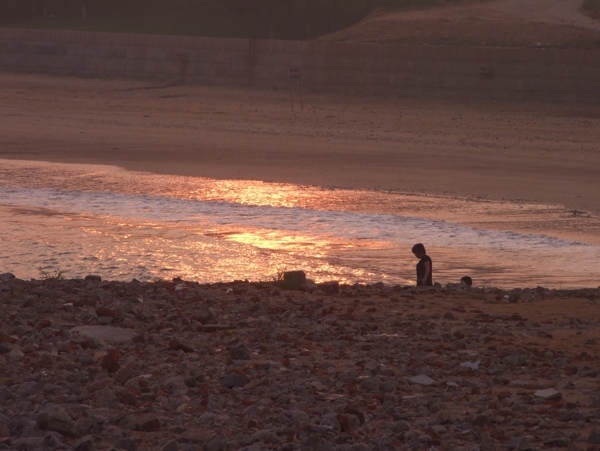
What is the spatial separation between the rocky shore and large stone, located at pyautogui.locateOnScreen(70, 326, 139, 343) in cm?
1

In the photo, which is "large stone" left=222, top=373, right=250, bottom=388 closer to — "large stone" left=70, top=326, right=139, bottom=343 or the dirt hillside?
"large stone" left=70, top=326, right=139, bottom=343

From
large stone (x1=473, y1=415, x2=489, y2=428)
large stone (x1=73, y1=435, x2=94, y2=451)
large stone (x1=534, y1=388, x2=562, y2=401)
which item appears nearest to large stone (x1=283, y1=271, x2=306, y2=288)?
large stone (x1=534, y1=388, x2=562, y2=401)

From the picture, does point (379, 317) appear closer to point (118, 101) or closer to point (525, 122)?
point (525, 122)

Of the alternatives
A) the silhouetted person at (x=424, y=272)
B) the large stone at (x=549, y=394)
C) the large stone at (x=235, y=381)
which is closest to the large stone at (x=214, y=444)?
the large stone at (x=235, y=381)

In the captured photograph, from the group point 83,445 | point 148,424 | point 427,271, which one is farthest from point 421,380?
point 427,271

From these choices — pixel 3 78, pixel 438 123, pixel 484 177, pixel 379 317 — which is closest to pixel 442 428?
pixel 379 317

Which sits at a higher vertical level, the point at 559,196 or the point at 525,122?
the point at 525,122

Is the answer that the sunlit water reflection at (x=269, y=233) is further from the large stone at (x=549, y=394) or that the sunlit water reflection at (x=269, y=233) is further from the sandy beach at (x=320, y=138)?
the large stone at (x=549, y=394)

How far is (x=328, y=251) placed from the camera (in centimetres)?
1171

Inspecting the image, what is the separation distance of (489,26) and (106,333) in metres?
26.0

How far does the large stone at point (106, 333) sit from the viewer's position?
6.03 meters

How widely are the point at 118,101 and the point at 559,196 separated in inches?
649

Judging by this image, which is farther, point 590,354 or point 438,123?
point 438,123

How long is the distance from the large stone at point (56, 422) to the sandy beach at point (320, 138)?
11.7m
